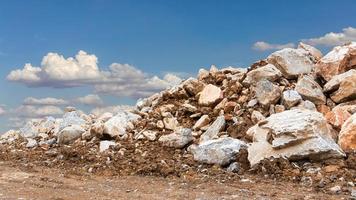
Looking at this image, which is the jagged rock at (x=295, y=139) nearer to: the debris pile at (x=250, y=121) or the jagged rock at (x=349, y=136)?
the debris pile at (x=250, y=121)

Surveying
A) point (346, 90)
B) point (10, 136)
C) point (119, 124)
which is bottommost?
point (119, 124)

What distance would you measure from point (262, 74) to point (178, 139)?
348cm

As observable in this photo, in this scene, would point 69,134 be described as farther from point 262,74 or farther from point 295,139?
point 295,139

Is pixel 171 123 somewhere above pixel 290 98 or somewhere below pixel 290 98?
below

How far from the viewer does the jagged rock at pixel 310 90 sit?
49.9 ft

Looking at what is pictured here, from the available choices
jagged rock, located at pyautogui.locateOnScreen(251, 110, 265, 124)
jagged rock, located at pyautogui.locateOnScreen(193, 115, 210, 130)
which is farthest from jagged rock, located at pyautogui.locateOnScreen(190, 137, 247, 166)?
jagged rock, located at pyautogui.locateOnScreen(193, 115, 210, 130)

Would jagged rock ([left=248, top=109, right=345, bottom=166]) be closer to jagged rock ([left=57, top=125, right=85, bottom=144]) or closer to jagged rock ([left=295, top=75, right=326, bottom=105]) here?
jagged rock ([left=295, top=75, right=326, bottom=105])

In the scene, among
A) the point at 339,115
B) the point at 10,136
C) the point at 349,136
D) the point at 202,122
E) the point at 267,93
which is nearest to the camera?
the point at 349,136

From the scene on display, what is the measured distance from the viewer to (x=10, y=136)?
68.3 feet

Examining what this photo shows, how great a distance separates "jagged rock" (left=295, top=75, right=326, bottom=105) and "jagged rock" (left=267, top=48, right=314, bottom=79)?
1.03 m

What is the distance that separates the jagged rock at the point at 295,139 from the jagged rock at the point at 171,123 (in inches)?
123

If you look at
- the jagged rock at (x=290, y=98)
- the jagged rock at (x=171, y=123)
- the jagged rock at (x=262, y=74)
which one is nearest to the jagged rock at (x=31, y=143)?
the jagged rock at (x=171, y=123)

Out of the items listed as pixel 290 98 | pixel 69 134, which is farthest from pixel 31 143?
pixel 290 98

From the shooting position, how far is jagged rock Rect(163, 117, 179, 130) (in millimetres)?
15562
